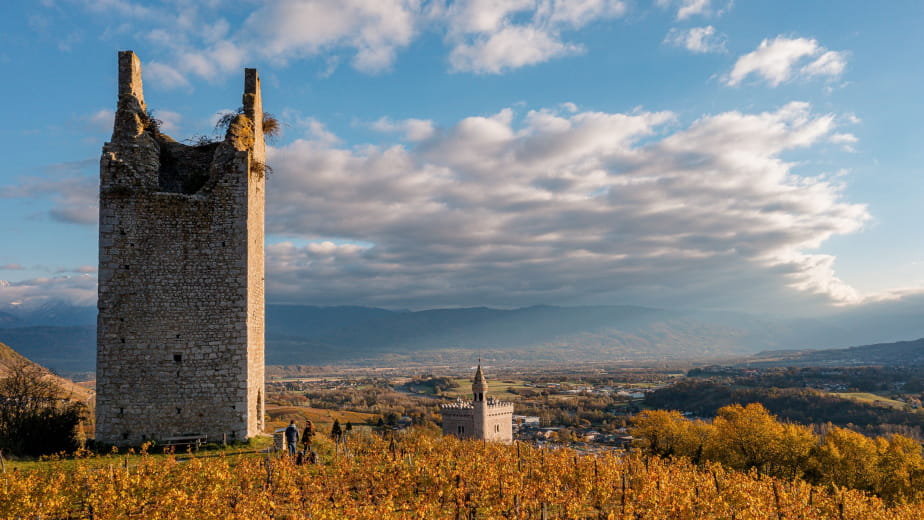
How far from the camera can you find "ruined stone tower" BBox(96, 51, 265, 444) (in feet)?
62.2

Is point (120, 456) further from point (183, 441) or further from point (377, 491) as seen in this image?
point (377, 491)

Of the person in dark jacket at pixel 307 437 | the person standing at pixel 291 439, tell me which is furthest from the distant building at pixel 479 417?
the person standing at pixel 291 439

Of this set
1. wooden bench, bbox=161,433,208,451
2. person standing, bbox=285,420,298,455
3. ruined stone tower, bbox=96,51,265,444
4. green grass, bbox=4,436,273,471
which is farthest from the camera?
ruined stone tower, bbox=96,51,265,444

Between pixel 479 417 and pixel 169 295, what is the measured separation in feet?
183

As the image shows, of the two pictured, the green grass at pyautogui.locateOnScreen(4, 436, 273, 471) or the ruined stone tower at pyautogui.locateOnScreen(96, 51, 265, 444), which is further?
the ruined stone tower at pyautogui.locateOnScreen(96, 51, 265, 444)

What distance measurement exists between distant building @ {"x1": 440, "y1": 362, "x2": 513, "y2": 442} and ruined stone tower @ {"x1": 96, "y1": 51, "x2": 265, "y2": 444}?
172 feet

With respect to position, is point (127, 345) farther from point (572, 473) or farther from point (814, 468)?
point (814, 468)

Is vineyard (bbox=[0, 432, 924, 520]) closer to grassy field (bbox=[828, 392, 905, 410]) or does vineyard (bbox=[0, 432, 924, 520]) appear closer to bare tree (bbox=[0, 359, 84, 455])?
bare tree (bbox=[0, 359, 84, 455])

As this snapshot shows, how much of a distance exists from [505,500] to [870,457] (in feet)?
137

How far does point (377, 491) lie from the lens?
15453mm

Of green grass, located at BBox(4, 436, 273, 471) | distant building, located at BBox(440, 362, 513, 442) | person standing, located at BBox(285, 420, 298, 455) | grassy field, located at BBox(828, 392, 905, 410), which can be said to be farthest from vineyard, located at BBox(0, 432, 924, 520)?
grassy field, located at BBox(828, 392, 905, 410)

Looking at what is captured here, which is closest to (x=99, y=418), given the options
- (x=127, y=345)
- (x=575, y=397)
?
(x=127, y=345)

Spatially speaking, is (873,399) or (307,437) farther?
(873,399)

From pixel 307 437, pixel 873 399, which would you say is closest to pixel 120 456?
pixel 307 437
